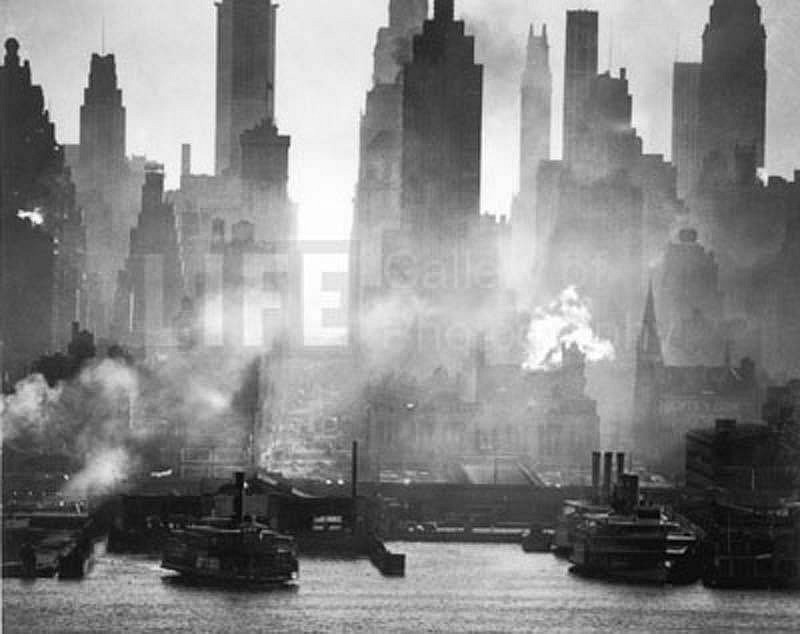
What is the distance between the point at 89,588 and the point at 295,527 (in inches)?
770

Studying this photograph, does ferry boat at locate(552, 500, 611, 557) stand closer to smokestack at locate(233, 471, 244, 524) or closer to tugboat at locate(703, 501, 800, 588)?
tugboat at locate(703, 501, 800, 588)

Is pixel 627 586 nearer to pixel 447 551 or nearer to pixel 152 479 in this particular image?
pixel 447 551

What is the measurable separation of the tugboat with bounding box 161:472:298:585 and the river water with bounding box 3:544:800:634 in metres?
1.00

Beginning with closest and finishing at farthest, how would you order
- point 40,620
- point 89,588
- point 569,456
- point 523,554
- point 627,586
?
1. point 40,620
2. point 89,588
3. point 627,586
4. point 523,554
5. point 569,456

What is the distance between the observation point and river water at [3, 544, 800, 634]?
10456cm

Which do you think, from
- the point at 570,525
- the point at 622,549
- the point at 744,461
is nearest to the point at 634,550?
the point at 622,549

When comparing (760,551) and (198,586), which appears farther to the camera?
(760,551)

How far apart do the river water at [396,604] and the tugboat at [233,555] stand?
999 mm

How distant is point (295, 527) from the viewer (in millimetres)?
130625

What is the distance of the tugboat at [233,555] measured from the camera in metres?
118

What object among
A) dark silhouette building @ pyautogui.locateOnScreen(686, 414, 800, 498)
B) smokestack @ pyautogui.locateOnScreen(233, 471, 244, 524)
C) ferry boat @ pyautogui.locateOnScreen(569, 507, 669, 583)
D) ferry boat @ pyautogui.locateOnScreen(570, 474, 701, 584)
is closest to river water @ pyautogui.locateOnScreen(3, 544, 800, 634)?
ferry boat @ pyautogui.locateOnScreen(569, 507, 669, 583)

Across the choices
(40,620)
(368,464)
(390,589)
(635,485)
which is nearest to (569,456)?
(368,464)

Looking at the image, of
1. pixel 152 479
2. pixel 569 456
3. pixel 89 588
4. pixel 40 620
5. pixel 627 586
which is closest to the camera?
pixel 40 620

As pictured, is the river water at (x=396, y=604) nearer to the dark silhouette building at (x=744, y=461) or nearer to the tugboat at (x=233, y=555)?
the tugboat at (x=233, y=555)
